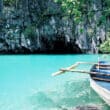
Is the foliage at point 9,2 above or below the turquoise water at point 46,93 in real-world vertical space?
above

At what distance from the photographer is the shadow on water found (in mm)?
9383

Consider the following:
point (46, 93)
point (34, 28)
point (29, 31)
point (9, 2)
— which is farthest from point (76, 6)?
point (9, 2)

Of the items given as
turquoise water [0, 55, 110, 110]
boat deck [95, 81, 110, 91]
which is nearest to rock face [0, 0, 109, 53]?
turquoise water [0, 55, 110, 110]

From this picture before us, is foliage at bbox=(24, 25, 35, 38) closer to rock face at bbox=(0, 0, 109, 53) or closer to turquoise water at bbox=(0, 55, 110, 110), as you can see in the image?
rock face at bbox=(0, 0, 109, 53)

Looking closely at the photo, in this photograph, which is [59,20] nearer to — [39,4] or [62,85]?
[39,4]

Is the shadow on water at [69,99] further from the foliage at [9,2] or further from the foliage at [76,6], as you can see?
the foliage at [9,2]

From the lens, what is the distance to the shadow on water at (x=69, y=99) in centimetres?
938

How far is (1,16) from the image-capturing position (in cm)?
3134

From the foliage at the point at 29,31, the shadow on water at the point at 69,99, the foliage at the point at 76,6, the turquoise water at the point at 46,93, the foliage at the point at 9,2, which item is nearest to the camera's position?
the shadow on water at the point at 69,99

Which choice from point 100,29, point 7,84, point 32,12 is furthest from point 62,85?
point 32,12

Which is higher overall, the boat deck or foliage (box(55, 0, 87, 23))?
foliage (box(55, 0, 87, 23))

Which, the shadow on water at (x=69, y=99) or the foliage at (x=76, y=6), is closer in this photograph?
the shadow on water at (x=69, y=99)

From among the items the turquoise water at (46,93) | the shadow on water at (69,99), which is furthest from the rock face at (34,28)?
the shadow on water at (69,99)

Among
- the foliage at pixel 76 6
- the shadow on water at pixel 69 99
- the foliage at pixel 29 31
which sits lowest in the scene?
the shadow on water at pixel 69 99
